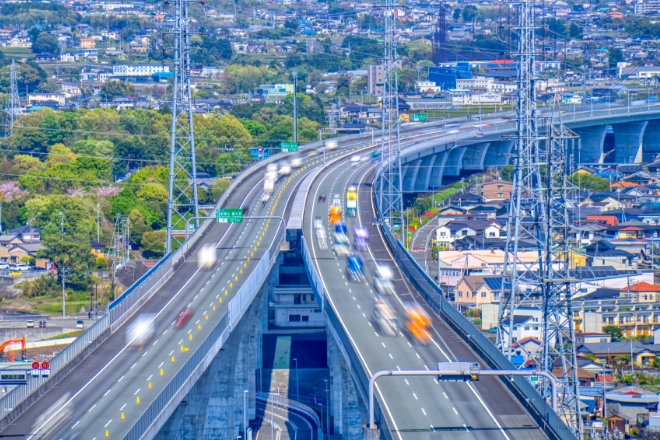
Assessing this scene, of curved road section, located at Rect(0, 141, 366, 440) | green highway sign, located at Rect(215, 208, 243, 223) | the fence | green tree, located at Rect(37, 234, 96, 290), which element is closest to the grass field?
green tree, located at Rect(37, 234, 96, 290)

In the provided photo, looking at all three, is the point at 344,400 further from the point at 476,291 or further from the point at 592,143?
the point at 592,143

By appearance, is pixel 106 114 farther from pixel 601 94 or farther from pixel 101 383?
pixel 101 383

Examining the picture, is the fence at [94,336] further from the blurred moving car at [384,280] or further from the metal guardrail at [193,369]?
the blurred moving car at [384,280]

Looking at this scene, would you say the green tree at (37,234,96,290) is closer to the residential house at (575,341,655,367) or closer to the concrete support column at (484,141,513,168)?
the residential house at (575,341,655,367)

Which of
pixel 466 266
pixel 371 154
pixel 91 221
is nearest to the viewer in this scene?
pixel 466 266

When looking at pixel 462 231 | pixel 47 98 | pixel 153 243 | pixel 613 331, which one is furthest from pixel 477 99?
pixel 613 331

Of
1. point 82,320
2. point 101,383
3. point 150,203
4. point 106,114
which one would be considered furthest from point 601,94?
point 101,383

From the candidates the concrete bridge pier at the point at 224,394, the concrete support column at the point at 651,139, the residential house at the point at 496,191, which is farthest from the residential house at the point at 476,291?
the concrete support column at the point at 651,139
